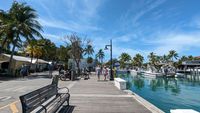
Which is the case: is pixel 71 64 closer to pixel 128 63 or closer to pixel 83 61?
pixel 83 61

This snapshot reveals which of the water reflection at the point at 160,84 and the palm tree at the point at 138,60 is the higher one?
the palm tree at the point at 138,60

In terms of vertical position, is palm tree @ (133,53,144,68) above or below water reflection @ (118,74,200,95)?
above

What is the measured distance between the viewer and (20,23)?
45469 millimetres

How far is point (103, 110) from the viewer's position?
37.6 ft

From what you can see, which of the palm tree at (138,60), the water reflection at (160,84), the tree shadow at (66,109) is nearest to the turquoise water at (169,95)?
the water reflection at (160,84)

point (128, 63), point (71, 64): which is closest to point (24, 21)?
point (71, 64)

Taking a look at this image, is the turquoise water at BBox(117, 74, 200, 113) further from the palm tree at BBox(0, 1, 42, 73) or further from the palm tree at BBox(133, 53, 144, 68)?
the palm tree at BBox(133, 53, 144, 68)

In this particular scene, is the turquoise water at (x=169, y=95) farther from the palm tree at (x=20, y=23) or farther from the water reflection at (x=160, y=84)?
the palm tree at (x=20, y=23)

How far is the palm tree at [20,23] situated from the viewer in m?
44.7

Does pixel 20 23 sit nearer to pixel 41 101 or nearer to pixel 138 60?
pixel 41 101

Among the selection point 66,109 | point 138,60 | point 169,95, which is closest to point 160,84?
point 169,95

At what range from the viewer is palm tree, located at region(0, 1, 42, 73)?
147ft

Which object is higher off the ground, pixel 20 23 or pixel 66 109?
pixel 20 23

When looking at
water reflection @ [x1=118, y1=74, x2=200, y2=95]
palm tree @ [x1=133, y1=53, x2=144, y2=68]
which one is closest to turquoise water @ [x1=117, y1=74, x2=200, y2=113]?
water reflection @ [x1=118, y1=74, x2=200, y2=95]
